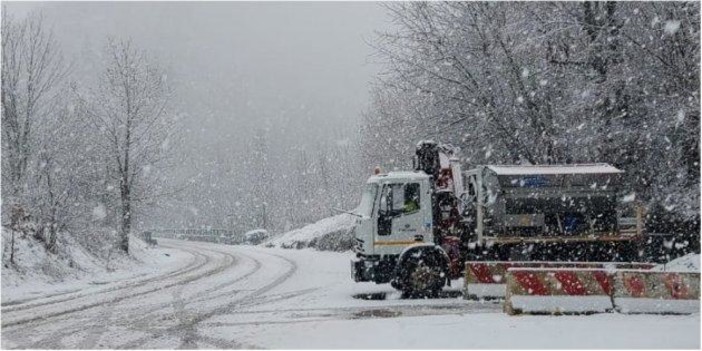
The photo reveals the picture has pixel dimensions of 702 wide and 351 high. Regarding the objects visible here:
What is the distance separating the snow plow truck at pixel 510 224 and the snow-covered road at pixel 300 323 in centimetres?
98

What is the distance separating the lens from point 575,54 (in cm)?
1997

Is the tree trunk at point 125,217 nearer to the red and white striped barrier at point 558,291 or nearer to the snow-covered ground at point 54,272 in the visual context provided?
the snow-covered ground at point 54,272

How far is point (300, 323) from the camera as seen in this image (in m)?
10.1

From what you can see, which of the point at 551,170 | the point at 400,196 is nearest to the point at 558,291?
the point at 551,170

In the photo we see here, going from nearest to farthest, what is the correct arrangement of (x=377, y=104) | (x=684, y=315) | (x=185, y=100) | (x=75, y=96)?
(x=684, y=315) < (x=75, y=96) < (x=377, y=104) < (x=185, y=100)

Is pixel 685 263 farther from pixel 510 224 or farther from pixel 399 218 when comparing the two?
pixel 399 218

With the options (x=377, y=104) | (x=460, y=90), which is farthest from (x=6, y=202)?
(x=377, y=104)

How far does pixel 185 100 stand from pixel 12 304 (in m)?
170

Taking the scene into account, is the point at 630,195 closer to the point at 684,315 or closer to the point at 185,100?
the point at 684,315

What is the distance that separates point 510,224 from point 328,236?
19764 mm

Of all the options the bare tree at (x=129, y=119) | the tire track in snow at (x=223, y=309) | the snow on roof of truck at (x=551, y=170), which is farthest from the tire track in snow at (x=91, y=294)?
the snow on roof of truck at (x=551, y=170)

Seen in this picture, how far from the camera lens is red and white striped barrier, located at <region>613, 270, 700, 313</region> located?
10.5 meters

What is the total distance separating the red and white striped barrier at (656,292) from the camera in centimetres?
1051

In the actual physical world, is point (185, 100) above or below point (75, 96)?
above
